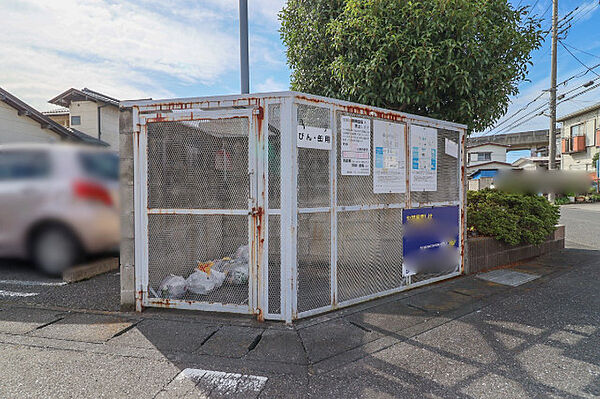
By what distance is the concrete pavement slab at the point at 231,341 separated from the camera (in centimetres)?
285

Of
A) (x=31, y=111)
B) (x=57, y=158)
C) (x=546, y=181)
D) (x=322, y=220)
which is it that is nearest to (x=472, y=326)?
(x=322, y=220)

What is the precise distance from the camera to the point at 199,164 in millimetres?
3564

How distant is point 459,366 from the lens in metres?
2.64

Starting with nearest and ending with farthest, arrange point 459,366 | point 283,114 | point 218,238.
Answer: point 459,366 < point 283,114 < point 218,238

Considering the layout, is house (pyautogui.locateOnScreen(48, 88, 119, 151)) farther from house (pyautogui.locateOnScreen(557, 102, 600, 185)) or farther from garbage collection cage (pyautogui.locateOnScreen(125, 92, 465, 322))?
house (pyautogui.locateOnScreen(557, 102, 600, 185))

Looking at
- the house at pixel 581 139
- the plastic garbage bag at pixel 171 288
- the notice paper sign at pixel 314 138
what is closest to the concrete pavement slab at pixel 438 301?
the notice paper sign at pixel 314 138

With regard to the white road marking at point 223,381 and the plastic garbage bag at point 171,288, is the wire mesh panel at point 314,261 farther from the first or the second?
the plastic garbage bag at point 171,288

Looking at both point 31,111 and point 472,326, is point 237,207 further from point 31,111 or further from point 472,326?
point 31,111

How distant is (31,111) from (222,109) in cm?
978

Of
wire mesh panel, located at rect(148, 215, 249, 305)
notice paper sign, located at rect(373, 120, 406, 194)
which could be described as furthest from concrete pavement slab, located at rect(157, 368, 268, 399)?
notice paper sign, located at rect(373, 120, 406, 194)

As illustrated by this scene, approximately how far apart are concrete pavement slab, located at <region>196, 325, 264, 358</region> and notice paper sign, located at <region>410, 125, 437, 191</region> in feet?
8.74

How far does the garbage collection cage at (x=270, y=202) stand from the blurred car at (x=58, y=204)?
31.2 inches

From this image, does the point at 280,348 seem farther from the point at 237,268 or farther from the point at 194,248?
the point at 194,248

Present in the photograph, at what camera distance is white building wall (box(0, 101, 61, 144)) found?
9594mm
